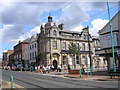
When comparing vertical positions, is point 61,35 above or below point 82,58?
above

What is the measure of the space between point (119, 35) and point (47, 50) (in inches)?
876

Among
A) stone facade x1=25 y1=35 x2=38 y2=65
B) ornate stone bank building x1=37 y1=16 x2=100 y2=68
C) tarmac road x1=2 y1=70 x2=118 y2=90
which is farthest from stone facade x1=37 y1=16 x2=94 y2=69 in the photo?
tarmac road x1=2 y1=70 x2=118 y2=90

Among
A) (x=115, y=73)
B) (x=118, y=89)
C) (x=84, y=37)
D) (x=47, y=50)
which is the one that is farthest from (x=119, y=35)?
(x=84, y=37)

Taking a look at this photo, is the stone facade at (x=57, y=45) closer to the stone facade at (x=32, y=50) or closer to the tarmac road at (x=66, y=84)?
the stone facade at (x=32, y=50)

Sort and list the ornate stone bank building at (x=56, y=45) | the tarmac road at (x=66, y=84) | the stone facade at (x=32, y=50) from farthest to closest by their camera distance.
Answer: the stone facade at (x=32, y=50), the ornate stone bank building at (x=56, y=45), the tarmac road at (x=66, y=84)

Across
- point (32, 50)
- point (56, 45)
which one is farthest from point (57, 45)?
point (32, 50)

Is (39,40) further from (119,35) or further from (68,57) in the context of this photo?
(119,35)

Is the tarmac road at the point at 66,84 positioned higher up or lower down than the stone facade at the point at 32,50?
lower down

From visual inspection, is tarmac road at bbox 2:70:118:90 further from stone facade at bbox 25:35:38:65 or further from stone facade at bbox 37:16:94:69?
stone facade at bbox 25:35:38:65

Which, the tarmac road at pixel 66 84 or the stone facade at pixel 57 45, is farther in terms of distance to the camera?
the stone facade at pixel 57 45

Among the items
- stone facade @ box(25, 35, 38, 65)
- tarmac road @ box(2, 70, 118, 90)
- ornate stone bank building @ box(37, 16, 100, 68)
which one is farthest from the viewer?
stone facade @ box(25, 35, 38, 65)

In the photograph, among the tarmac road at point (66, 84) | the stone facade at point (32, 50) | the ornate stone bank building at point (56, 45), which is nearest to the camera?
the tarmac road at point (66, 84)

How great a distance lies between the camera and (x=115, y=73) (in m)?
19.7

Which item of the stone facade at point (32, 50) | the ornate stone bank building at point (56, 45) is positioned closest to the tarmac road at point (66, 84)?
the ornate stone bank building at point (56, 45)
